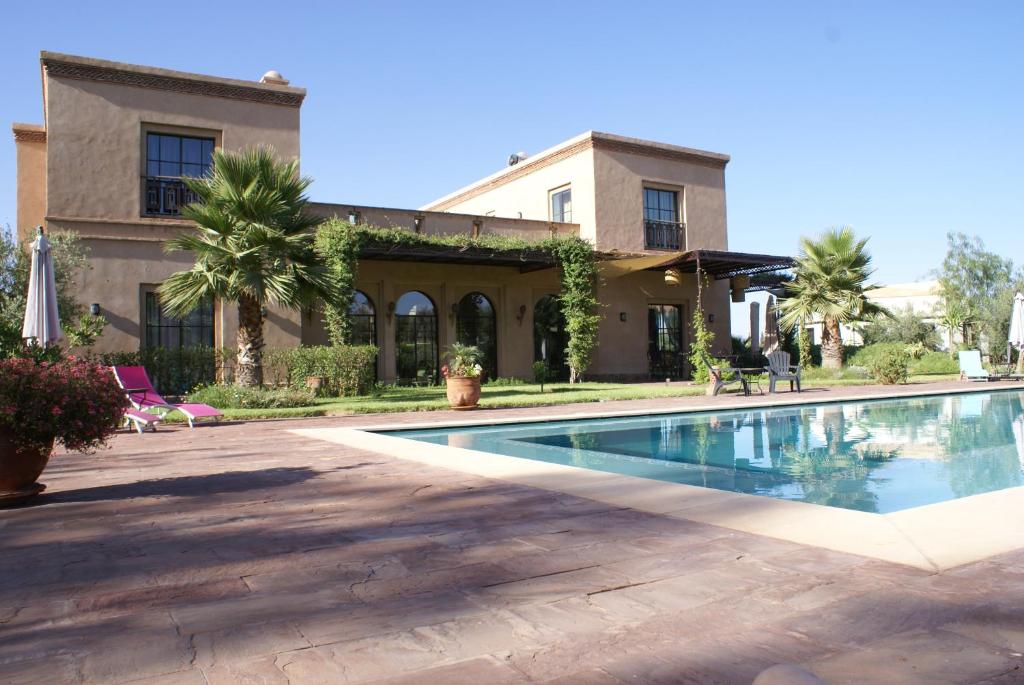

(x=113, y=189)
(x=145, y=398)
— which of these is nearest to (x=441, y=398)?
(x=145, y=398)

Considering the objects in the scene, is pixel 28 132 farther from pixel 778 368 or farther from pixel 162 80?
pixel 778 368

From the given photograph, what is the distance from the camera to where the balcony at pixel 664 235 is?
21.8m

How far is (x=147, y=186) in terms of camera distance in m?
15.9

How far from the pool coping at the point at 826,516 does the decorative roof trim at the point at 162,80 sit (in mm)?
13283

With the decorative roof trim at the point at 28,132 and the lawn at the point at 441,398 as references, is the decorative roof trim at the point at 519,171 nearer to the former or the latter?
the lawn at the point at 441,398

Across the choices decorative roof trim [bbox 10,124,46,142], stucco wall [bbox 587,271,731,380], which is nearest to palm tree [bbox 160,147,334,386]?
decorative roof trim [bbox 10,124,46,142]

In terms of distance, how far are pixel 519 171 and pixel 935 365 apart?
50.8 feet

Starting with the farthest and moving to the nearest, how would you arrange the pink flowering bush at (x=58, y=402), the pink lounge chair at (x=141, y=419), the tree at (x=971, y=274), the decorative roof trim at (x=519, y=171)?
1. the tree at (x=971, y=274)
2. the decorative roof trim at (x=519, y=171)
3. the pink lounge chair at (x=141, y=419)
4. the pink flowering bush at (x=58, y=402)

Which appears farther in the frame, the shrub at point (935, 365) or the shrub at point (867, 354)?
the shrub at point (935, 365)

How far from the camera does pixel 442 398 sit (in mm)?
15031

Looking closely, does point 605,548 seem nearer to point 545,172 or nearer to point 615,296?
point 615,296

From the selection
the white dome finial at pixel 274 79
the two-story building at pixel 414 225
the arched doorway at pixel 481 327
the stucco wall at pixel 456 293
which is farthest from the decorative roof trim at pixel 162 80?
the arched doorway at pixel 481 327

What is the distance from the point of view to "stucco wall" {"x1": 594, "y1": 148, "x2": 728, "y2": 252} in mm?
20688

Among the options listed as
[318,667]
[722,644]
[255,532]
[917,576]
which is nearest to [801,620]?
[722,644]
